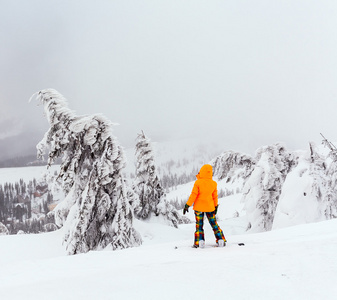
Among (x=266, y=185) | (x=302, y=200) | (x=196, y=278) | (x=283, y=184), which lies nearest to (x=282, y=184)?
(x=266, y=185)

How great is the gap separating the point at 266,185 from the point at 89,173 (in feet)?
29.2

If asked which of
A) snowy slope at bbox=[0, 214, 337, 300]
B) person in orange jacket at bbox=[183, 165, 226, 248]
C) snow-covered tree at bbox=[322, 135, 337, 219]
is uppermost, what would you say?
person in orange jacket at bbox=[183, 165, 226, 248]

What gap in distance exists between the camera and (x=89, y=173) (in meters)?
12.5

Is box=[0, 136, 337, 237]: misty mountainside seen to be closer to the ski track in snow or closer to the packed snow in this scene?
the packed snow

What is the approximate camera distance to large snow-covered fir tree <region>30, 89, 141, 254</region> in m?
11.6

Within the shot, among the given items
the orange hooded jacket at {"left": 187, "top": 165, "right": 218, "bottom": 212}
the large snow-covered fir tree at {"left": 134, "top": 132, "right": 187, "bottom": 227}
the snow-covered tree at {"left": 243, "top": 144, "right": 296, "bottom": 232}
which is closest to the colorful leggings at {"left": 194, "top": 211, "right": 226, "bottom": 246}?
the orange hooded jacket at {"left": 187, "top": 165, "right": 218, "bottom": 212}

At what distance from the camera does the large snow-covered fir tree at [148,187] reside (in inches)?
750

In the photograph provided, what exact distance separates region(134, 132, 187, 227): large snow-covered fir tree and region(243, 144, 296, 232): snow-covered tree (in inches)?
255

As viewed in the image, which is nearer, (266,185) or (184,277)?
(184,277)

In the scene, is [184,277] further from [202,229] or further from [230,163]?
[230,163]

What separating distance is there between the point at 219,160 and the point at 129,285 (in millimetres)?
13603

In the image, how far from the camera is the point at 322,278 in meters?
3.12

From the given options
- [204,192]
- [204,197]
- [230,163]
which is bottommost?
[204,197]

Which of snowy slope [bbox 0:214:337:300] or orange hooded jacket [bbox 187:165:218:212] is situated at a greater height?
orange hooded jacket [bbox 187:165:218:212]
